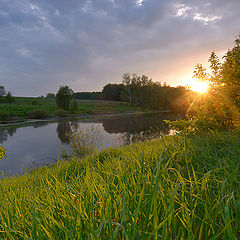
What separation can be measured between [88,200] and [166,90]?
82.5 metres

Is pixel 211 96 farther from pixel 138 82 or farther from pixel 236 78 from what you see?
pixel 138 82

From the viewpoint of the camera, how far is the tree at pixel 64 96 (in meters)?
43.9

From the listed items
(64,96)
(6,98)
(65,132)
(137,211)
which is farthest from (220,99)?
(6,98)

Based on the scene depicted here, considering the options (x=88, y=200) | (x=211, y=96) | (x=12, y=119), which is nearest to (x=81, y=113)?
(x=12, y=119)

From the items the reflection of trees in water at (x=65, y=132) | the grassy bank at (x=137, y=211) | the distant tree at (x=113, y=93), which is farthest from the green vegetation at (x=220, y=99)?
the distant tree at (x=113, y=93)

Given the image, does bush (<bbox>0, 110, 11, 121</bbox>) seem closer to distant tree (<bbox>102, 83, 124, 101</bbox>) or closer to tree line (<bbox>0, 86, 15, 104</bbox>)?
tree line (<bbox>0, 86, 15, 104</bbox>)

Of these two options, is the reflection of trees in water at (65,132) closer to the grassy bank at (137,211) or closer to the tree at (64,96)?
the grassy bank at (137,211)

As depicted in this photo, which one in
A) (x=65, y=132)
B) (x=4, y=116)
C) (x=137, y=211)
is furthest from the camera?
(x=4, y=116)

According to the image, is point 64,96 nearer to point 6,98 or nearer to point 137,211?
point 6,98

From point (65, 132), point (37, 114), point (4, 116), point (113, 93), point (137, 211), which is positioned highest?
point (113, 93)

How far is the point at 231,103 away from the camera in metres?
5.28

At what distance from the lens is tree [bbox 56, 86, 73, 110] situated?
4388 cm

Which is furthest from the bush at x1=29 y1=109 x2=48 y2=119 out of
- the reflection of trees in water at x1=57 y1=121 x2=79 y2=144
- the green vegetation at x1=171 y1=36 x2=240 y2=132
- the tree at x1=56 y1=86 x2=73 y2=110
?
the green vegetation at x1=171 y1=36 x2=240 y2=132

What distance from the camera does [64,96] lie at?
145 feet
